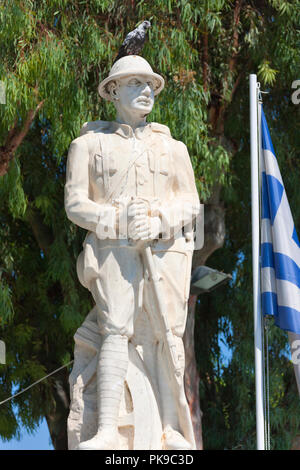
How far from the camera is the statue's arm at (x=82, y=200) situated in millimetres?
8047

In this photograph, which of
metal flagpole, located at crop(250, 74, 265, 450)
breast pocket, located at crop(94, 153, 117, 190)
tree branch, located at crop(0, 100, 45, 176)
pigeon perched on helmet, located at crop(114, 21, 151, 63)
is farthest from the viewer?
tree branch, located at crop(0, 100, 45, 176)

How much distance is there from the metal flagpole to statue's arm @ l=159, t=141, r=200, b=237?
5.03 feet

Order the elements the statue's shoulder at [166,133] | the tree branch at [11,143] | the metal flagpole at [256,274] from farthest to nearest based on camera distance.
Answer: the tree branch at [11,143] → the metal flagpole at [256,274] → the statue's shoulder at [166,133]

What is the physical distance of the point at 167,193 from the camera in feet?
27.6

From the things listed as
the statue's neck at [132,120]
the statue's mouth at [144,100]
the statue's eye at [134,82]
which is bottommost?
the statue's neck at [132,120]

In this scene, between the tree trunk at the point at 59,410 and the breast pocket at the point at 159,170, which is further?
the tree trunk at the point at 59,410

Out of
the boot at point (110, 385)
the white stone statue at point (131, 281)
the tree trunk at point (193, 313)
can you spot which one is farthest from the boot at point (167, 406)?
the tree trunk at point (193, 313)

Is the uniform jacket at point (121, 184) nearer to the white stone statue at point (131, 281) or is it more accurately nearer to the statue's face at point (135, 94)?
the white stone statue at point (131, 281)

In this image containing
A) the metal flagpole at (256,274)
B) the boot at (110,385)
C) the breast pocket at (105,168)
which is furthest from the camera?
the metal flagpole at (256,274)

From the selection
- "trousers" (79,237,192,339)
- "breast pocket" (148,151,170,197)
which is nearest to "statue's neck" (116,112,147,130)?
"breast pocket" (148,151,170,197)

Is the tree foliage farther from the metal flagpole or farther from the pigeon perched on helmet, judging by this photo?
the pigeon perched on helmet

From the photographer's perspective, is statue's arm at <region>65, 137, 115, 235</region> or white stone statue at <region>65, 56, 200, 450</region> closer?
white stone statue at <region>65, 56, 200, 450</region>

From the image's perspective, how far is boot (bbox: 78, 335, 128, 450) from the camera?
7695 millimetres

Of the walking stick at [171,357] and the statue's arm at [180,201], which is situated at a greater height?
the statue's arm at [180,201]
